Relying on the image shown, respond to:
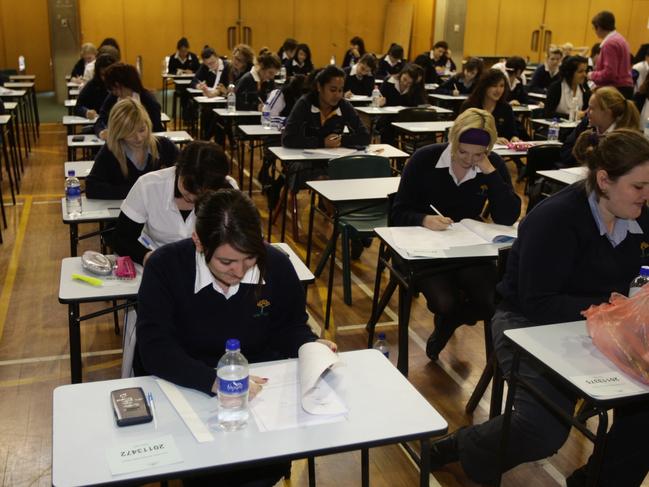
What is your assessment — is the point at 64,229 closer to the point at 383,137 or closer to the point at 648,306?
the point at 383,137

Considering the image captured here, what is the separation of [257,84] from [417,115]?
189 cm

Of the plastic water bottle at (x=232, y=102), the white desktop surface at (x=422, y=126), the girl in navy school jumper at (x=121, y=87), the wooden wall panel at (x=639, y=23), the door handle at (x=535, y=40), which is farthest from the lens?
the wooden wall panel at (x=639, y=23)

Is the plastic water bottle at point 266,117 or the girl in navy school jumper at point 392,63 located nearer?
the plastic water bottle at point 266,117

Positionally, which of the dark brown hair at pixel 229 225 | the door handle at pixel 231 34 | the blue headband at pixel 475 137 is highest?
the door handle at pixel 231 34

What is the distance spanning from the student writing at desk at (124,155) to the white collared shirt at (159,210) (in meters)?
0.86

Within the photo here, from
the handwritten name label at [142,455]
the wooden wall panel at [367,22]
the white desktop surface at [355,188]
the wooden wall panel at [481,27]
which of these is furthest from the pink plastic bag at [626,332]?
the wooden wall panel at [481,27]

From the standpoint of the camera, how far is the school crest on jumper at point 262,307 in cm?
216

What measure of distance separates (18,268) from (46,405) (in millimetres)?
1955

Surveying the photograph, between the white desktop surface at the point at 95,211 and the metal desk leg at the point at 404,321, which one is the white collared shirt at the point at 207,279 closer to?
the metal desk leg at the point at 404,321

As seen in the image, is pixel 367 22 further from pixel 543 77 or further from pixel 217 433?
pixel 217 433

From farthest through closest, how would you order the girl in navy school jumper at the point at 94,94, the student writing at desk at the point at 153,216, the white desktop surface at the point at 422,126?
the white desktop surface at the point at 422,126 → the girl in navy school jumper at the point at 94,94 → the student writing at desk at the point at 153,216

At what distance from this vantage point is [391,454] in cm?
287

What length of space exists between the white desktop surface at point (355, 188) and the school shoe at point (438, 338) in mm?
825

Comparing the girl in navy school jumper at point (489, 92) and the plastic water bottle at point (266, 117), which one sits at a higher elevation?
the girl in navy school jumper at point (489, 92)
